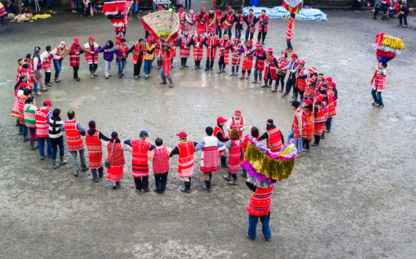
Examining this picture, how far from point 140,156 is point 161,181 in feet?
2.26

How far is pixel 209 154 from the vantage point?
8617mm

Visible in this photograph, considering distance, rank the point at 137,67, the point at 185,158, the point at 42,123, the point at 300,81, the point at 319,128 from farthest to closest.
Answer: the point at 137,67 < the point at 300,81 < the point at 319,128 < the point at 42,123 < the point at 185,158

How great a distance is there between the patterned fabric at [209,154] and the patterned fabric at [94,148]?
7.09ft

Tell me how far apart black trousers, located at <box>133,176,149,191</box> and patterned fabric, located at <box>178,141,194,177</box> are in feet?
2.24

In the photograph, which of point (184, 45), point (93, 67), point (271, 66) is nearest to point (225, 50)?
point (184, 45)

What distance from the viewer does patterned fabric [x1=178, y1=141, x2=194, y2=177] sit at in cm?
842

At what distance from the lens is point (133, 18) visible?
21.4m

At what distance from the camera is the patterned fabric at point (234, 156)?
896 cm

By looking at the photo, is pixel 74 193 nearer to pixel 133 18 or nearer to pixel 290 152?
pixel 290 152

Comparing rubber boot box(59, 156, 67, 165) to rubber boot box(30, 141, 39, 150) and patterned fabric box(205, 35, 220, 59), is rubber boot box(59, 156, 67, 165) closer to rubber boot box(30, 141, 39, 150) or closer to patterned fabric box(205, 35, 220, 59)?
rubber boot box(30, 141, 39, 150)

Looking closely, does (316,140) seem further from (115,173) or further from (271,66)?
(115,173)

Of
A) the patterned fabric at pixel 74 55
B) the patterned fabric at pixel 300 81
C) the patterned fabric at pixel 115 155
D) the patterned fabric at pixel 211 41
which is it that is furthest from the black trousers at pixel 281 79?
the patterned fabric at pixel 115 155

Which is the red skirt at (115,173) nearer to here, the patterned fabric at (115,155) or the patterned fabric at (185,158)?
the patterned fabric at (115,155)

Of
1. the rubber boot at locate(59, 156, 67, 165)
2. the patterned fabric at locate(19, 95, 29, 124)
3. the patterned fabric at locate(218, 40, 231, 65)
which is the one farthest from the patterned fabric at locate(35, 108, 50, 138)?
the patterned fabric at locate(218, 40, 231, 65)
